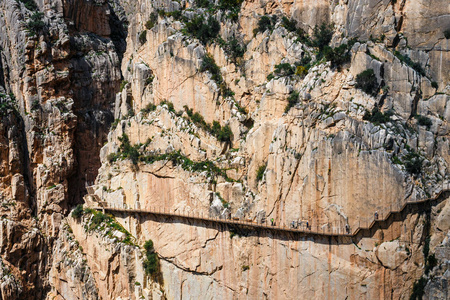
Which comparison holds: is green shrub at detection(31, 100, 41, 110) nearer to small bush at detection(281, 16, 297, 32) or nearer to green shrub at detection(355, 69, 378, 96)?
small bush at detection(281, 16, 297, 32)

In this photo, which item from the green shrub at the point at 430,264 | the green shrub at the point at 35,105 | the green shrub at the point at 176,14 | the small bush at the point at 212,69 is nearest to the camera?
the green shrub at the point at 430,264

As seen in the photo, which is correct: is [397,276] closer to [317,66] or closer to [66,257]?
[317,66]

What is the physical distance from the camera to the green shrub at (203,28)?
2037 inches

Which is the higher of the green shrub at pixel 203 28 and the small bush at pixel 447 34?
the green shrub at pixel 203 28

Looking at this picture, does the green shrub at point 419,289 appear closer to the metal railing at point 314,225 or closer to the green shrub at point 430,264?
the green shrub at point 430,264

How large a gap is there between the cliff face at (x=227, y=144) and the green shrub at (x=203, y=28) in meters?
0.18

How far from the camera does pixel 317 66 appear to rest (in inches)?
1775

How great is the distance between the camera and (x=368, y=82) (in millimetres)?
42094

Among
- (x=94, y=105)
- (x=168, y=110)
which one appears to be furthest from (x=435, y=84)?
(x=94, y=105)

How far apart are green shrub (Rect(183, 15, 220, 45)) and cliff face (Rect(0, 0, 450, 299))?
183mm

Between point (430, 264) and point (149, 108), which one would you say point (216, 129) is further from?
point (430, 264)

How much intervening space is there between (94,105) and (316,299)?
34092 millimetres

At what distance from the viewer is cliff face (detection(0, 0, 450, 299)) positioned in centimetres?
4091

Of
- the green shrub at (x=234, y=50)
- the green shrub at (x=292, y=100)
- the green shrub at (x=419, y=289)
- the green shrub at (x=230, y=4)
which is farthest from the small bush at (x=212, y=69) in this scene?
the green shrub at (x=419, y=289)
